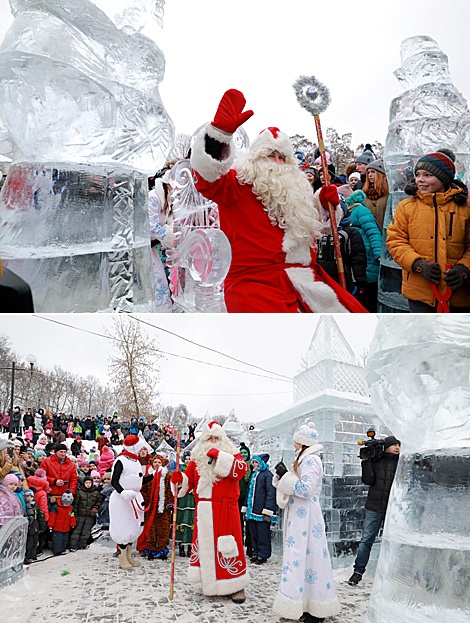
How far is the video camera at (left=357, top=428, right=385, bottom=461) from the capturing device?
77.5 inches

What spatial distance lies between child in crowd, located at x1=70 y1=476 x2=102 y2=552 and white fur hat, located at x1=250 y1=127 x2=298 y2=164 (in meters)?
1.41

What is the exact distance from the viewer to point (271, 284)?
232 cm

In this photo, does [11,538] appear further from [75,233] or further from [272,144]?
[272,144]

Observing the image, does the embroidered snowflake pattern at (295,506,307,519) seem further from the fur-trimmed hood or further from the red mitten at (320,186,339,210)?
the fur-trimmed hood

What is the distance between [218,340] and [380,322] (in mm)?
507

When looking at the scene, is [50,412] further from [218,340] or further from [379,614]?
[379,614]

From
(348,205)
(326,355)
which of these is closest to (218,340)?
(326,355)

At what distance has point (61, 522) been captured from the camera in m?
1.97

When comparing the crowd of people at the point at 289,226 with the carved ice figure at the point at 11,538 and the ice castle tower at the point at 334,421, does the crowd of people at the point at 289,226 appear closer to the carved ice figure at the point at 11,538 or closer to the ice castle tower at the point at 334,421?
the ice castle tower at the point at 334,421

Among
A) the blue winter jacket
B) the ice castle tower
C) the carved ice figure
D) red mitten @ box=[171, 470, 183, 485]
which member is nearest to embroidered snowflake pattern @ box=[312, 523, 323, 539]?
the ice castle tower

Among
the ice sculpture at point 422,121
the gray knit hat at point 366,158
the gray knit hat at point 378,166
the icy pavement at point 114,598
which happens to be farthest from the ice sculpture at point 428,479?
the gray knit hat at point 366,158

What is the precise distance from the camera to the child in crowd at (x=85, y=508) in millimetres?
1952

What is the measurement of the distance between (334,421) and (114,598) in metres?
0.93

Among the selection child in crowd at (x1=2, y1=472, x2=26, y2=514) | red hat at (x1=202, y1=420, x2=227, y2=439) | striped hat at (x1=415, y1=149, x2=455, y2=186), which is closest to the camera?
child in crowd at (x1=2, y1=472, x2=26, y2=514)
